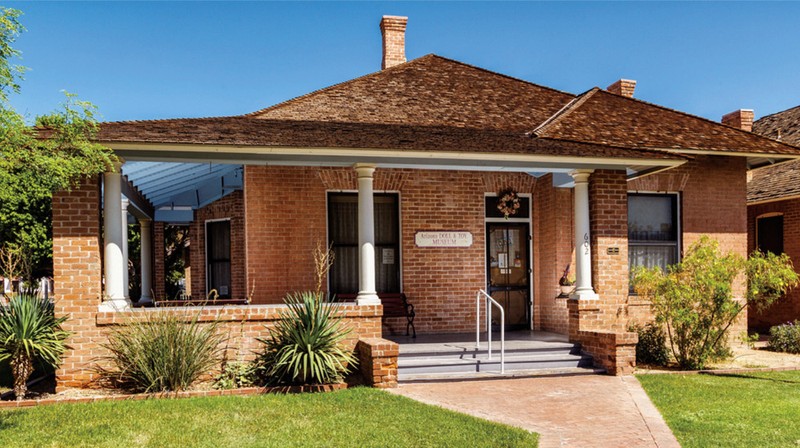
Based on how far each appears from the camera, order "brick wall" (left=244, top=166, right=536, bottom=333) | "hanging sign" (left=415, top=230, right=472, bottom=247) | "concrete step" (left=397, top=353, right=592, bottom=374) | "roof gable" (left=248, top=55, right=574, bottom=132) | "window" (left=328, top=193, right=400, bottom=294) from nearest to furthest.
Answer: "concrete step" (left=397, top=353, right=592, bottom=374)
"brick wall" (left=244, top=166, right=536, bottom=333)
"window" (left=328, top=193, right=400, bottom=294)
"hanging sign" (left=415, top=230, right=472, bottom=247)
"roof gable" (left=248, top=55, right=574, bottom=132)

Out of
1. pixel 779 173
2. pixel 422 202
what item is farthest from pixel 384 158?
pixel 779 173

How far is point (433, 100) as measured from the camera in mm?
14047

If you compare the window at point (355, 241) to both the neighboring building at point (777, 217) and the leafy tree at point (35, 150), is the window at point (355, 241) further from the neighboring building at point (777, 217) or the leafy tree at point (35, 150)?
the neighboring building at point (777, 217)

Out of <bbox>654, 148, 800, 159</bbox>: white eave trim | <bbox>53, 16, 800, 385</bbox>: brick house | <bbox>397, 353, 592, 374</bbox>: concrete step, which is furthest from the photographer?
<bbox>654, 148, 800, 159</bbox>: white eave trim

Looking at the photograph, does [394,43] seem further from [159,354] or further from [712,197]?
[159,354]

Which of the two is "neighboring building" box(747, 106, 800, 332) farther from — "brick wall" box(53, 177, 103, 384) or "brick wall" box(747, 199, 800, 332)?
"brick wall" box(53, 177, 103, 384)

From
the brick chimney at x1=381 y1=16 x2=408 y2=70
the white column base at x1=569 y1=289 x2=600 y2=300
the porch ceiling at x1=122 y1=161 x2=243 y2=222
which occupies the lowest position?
the white column base at x1=569 y1=289 x2=600 y2=300

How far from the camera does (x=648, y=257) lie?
12320 millimetres

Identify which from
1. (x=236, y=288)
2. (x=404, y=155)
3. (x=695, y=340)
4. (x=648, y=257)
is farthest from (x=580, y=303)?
(x=236, y=288)

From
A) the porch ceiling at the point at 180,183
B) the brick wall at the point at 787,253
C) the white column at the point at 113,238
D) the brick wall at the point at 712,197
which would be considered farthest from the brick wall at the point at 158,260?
the brick wall at the point at 787,253

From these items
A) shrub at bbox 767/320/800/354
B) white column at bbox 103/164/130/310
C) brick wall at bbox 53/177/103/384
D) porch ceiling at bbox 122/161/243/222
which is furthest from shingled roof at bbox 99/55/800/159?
shrub at bbox 767/320/800/354

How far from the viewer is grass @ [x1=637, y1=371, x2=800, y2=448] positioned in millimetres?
6227

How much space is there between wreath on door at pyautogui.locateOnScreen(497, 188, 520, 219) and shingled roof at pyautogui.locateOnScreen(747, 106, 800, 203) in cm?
628

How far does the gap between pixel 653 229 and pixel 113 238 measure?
9455 millimetres
